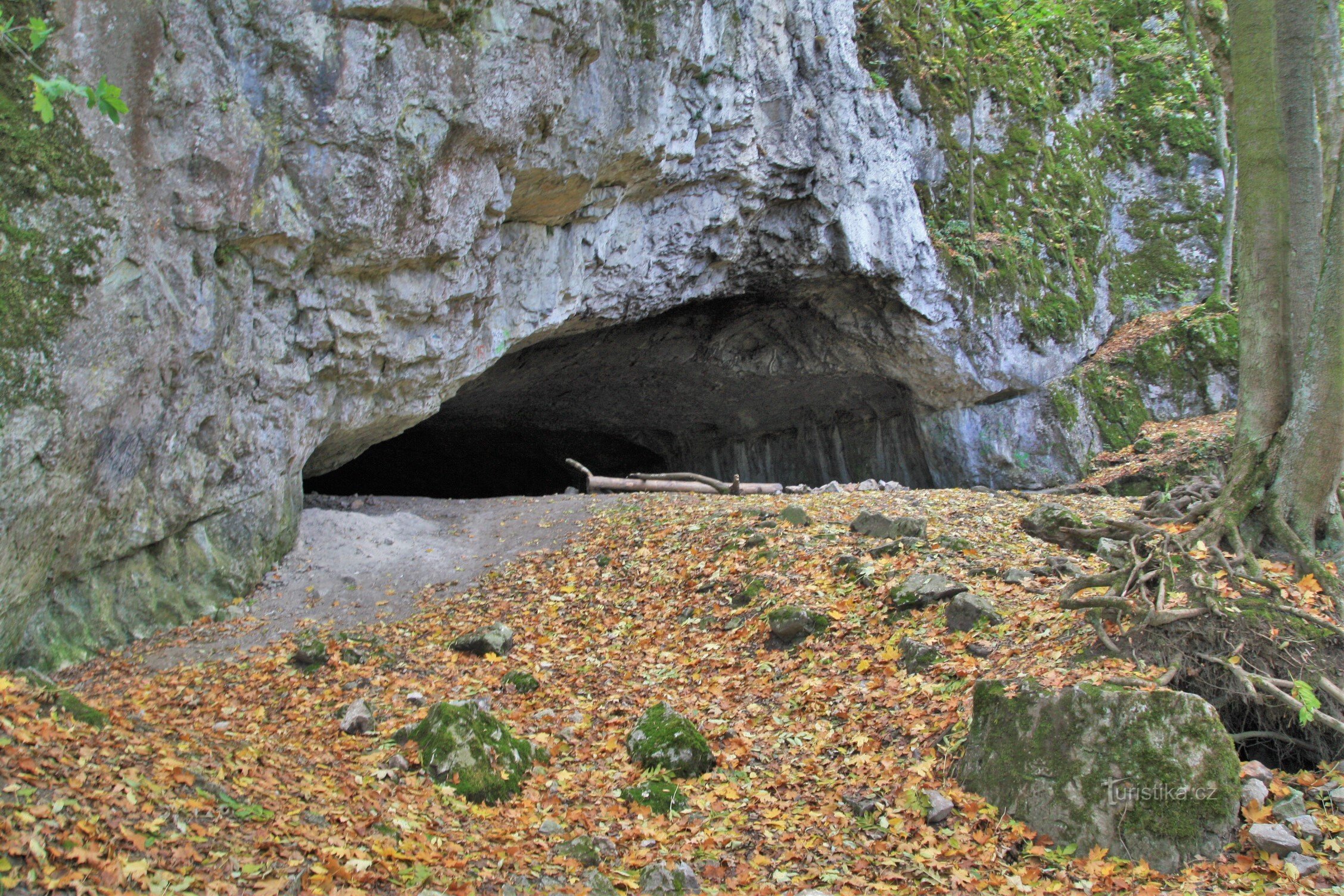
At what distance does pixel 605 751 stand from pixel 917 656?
84.9 inches

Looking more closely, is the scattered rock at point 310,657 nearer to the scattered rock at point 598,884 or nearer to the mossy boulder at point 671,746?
the mossy boulder at point 671,746

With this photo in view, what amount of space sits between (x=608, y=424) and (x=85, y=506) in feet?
45.3

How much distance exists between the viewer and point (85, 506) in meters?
6.79

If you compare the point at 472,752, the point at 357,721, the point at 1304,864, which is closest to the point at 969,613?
Result: the point at 1304,864

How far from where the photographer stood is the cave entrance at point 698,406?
53.3 ft

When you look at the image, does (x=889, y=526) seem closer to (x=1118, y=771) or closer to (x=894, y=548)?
(x=894, y=548)

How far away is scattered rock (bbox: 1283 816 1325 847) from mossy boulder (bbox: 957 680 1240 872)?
0.24 metres

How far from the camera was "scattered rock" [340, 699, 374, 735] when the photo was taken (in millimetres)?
5582

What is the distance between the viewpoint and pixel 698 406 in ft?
62.2

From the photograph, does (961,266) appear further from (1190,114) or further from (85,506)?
(85,506)

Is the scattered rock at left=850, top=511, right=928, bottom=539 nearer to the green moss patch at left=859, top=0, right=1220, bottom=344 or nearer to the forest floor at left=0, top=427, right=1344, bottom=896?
the forest floor at left=0, top=427, right=1344, bottom=896

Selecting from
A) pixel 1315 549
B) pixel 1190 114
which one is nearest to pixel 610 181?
pixel 1315 549

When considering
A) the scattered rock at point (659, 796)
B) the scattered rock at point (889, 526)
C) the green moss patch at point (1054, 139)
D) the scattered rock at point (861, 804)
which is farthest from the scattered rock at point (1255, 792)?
the green moss patch at point (1054, 139)

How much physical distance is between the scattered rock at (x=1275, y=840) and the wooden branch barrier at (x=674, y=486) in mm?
9715
